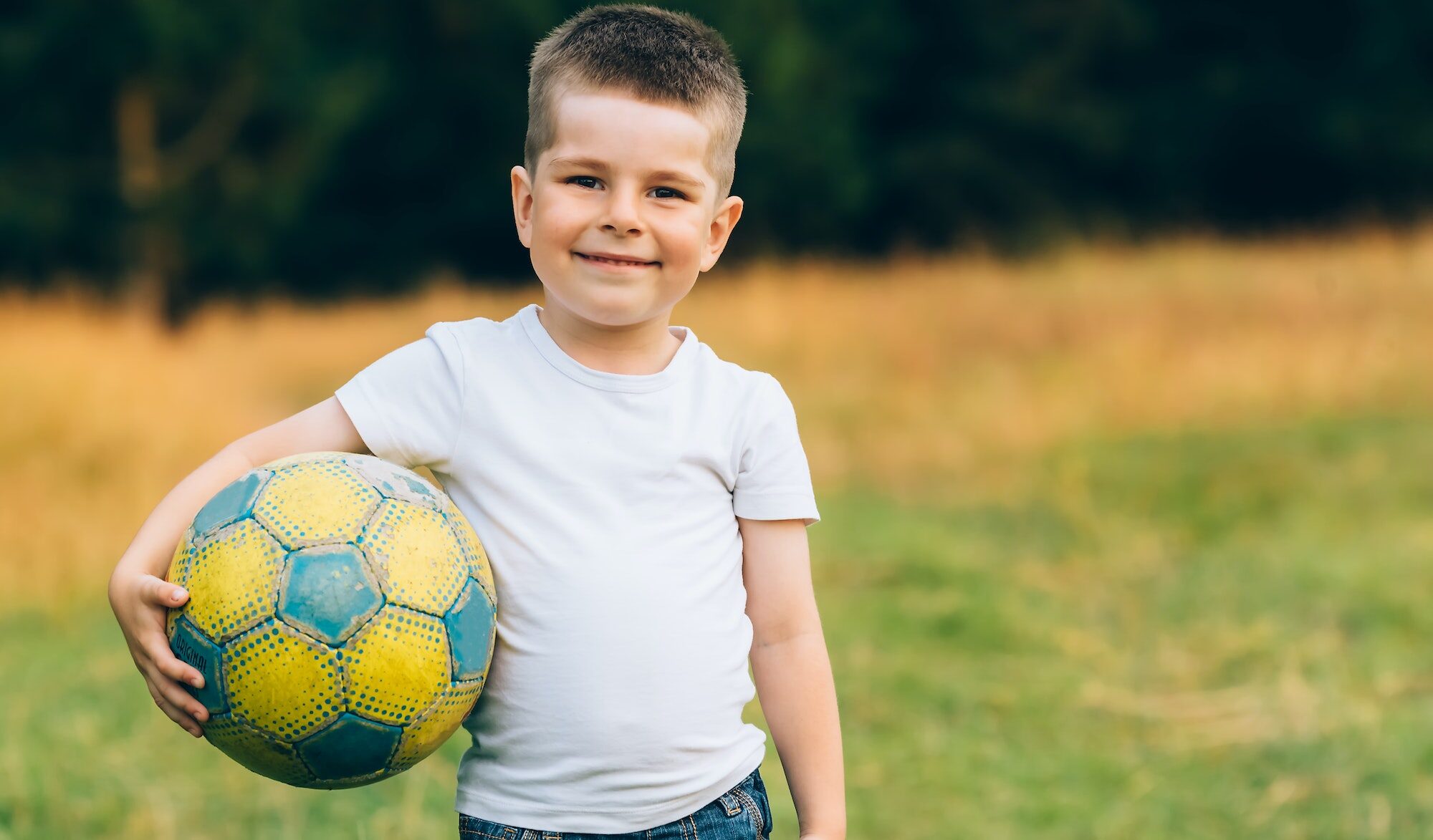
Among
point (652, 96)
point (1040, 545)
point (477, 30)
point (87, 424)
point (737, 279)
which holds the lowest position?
point (1040, 545)

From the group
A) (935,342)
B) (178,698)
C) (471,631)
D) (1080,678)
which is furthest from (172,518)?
(935,342)

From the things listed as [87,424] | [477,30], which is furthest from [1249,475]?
[477,30]

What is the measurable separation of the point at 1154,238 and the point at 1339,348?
10164mm

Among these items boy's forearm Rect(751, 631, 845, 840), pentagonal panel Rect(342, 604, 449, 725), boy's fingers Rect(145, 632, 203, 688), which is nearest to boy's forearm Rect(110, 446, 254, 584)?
boy's fingers Rect(145, 632, 203, 688)

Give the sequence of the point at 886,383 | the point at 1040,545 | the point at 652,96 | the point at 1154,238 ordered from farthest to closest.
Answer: the point at 1154,238 < the point at 886,383 < the point at 1040,545 < the point at 652,96

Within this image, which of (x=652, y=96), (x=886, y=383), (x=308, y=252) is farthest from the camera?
(x=308, y=252)

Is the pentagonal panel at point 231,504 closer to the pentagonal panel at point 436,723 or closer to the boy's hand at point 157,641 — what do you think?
the boy's hand at point 157,641

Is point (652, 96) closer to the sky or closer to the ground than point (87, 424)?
closer to the sky

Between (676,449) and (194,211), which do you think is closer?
(676,449)

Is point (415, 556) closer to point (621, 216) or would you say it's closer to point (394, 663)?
point (394, 663)

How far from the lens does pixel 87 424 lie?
7398 mm

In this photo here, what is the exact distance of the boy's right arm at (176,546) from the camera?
6.41ft

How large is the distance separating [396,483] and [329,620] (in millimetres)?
224

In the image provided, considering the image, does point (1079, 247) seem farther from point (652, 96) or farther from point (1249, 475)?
point (652, 96)
